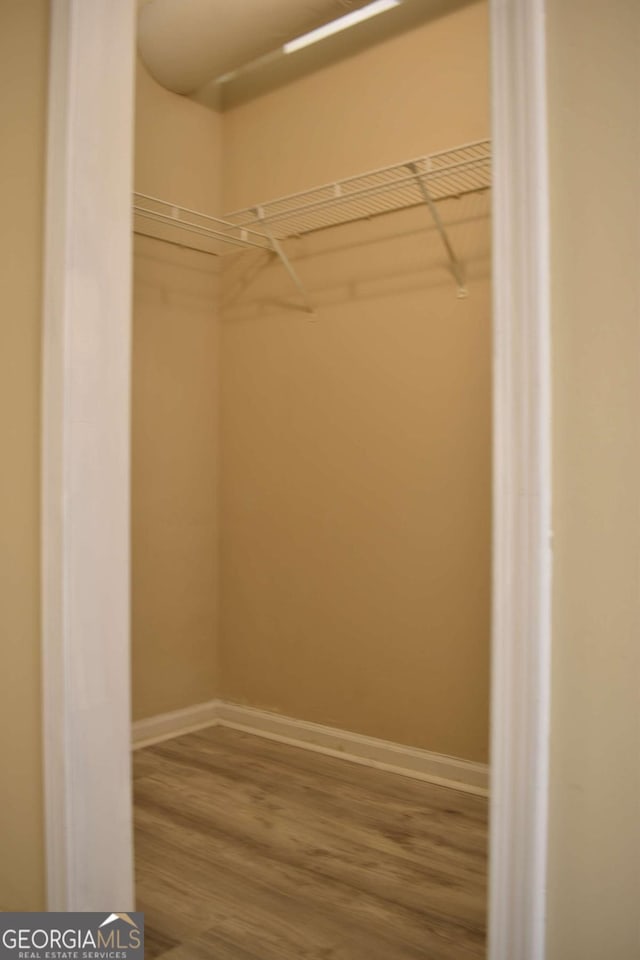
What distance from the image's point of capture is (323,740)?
331cm

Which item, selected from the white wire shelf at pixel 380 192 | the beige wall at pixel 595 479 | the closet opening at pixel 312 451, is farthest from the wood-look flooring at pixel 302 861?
the white wire shelf at pixel 380 192

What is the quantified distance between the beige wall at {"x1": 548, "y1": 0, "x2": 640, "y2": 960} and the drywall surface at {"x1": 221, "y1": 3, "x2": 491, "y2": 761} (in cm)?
170

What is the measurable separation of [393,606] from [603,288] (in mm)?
2128

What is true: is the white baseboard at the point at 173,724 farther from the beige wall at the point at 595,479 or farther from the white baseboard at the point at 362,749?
the beige wall at the point at 595,479

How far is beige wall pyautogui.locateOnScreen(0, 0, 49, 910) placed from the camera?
1733 mm

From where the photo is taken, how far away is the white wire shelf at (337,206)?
2.73 m

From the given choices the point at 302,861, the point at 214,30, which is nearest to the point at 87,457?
the point at 302,861

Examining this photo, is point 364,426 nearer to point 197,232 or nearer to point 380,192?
point 380,192

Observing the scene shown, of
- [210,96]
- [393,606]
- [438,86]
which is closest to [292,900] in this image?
[393,606]

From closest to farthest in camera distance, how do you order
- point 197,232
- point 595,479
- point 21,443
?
point 595,479
point 21,443
point 197,232

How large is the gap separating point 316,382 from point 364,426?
306mm

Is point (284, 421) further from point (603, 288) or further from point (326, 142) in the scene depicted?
point (603, 288)

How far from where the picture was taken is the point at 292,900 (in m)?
2.11

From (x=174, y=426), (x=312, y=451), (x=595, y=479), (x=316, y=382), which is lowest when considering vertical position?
(x=595, y=479)
